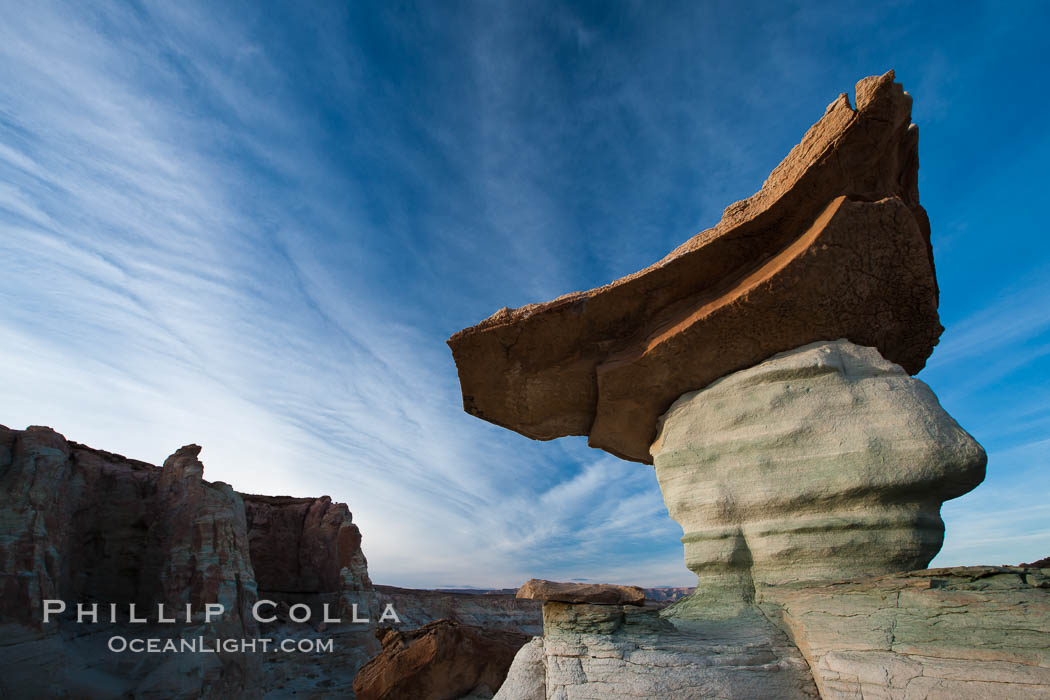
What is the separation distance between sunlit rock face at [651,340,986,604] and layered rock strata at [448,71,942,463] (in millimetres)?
351

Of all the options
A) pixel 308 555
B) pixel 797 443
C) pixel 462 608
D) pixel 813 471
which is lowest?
pixel 462 608

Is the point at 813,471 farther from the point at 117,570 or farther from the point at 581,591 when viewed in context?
the point at 117,570

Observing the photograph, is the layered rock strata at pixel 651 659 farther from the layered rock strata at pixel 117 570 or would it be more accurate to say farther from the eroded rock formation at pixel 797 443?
the layered rock strata at pixel 117 570

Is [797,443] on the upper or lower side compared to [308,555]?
upper

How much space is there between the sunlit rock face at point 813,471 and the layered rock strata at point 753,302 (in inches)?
13.8

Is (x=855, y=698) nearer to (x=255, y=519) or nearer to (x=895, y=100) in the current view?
(x=895, y=100)

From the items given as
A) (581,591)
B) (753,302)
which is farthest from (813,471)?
(581,591)

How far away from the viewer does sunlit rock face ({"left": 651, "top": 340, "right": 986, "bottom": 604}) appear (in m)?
3.12

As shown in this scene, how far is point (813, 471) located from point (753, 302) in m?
1.30

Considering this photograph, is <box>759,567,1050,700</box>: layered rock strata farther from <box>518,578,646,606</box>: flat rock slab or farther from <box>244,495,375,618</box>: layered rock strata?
<box>244,495,375,618</box>: layered rock strata

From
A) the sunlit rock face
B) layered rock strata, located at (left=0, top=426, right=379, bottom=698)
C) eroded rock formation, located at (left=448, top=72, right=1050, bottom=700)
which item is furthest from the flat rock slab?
layered rock strata, located at (left=0, top=426, right=379, bottom=698)

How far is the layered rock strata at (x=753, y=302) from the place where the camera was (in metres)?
3.55

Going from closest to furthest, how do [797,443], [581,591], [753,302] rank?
[797,443] < [753,302] < [581,591]

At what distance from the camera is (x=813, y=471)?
11.0 feet
